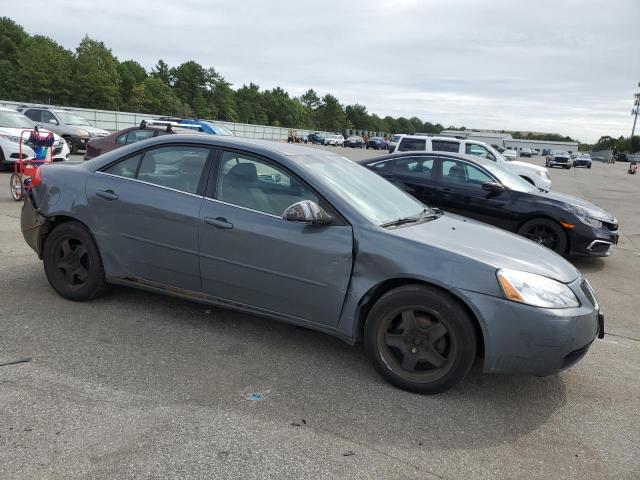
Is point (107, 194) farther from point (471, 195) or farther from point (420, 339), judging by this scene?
point (471, 195)

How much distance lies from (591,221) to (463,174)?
191cm

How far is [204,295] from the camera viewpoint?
404 cm

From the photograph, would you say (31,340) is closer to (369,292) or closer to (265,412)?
(265,412)

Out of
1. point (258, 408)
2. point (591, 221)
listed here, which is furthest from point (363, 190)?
point (591, 221)

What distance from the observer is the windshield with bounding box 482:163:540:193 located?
785 centimetres

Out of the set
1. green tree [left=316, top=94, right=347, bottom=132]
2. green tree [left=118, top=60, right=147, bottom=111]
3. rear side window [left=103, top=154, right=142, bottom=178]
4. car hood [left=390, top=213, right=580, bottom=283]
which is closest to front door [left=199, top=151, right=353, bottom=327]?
car hood [left=390, top=213, right=580, bottom=283]

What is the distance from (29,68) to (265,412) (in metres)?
65.8

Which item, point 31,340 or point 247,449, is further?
point 31,340

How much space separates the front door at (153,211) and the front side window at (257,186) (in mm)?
192

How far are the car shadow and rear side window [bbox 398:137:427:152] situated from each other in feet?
35.8

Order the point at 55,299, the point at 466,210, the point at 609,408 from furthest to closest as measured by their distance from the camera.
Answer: the point at 466,210, the point at 55,299, the point at 609,408

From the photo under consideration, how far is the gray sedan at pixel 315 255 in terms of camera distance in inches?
126

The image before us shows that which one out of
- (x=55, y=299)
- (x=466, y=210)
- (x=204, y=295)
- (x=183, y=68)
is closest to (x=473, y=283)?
(x=204, y=295)

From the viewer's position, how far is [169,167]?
4262mm
